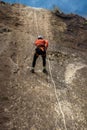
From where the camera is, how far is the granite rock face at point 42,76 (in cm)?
1203

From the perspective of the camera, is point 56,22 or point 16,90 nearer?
point 16,90

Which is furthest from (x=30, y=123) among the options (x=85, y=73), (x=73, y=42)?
(x=73, y=42)

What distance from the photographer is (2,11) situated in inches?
952

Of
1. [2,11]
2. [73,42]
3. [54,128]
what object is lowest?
[54,128]

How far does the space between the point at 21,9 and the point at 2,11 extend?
216 cm

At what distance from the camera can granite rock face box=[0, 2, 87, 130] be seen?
12.0 m

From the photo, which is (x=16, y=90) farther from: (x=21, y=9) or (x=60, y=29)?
(x=21, y=9)

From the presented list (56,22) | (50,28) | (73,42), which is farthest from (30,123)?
(56,22)

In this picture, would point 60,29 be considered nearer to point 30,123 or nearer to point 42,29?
point 42,29

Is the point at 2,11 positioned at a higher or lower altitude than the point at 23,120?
higher

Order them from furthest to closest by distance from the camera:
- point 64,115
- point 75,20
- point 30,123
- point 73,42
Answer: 1. point 75,20
2. point 73,42
3. point 64,115
4. point 30,123

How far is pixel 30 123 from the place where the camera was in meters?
11.6

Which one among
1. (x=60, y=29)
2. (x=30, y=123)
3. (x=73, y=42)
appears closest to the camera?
(x=30, y=123)

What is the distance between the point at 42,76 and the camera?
15.2 meters
